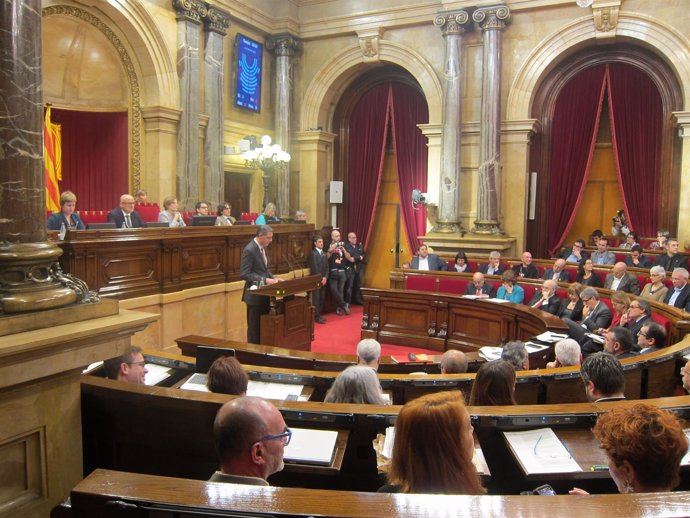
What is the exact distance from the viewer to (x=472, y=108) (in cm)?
1070

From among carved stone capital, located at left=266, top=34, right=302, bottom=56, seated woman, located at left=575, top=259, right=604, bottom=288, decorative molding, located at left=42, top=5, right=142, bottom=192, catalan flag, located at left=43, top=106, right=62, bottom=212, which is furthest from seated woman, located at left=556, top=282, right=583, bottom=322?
carved stone capital, located at left=266, top=34, right=302, bottom=56

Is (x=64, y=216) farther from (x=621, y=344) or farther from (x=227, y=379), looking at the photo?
(x=621, y=344)

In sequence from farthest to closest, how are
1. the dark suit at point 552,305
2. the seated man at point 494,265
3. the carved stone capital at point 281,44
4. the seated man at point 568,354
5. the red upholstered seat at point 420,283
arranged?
the carved stone capital at point 281,44
the seated man at point 494,265
the red upholstered seat at point 420,283
the dark suit at point 552,305
the seated man at point 568,354

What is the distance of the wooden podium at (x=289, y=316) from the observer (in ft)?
20.7

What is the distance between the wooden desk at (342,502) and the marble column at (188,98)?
8686 mm

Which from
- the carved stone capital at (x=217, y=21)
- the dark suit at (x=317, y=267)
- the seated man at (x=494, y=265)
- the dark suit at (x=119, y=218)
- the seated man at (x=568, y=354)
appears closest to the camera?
the seated man at (x=568, y=354)

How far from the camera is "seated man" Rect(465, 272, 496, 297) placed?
7.85 metres

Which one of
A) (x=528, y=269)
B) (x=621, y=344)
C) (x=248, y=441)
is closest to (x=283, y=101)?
(x=528, y=269)

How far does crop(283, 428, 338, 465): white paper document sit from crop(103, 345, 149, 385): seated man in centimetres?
92

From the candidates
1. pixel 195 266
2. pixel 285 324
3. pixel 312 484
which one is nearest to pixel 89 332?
pixel 312 484

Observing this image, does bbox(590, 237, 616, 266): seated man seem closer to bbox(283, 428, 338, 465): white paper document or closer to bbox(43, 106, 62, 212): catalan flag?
bbox(283, 428, 338, 465): white paper document

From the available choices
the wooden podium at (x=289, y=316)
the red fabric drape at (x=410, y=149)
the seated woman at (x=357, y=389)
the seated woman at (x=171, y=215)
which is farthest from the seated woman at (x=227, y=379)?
the red fabric drape at (x=410, y=149)

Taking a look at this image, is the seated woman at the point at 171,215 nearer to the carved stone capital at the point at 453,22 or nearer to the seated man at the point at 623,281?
the seated man at the point at 623,281

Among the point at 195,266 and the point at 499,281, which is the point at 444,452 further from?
the point at 499,281
